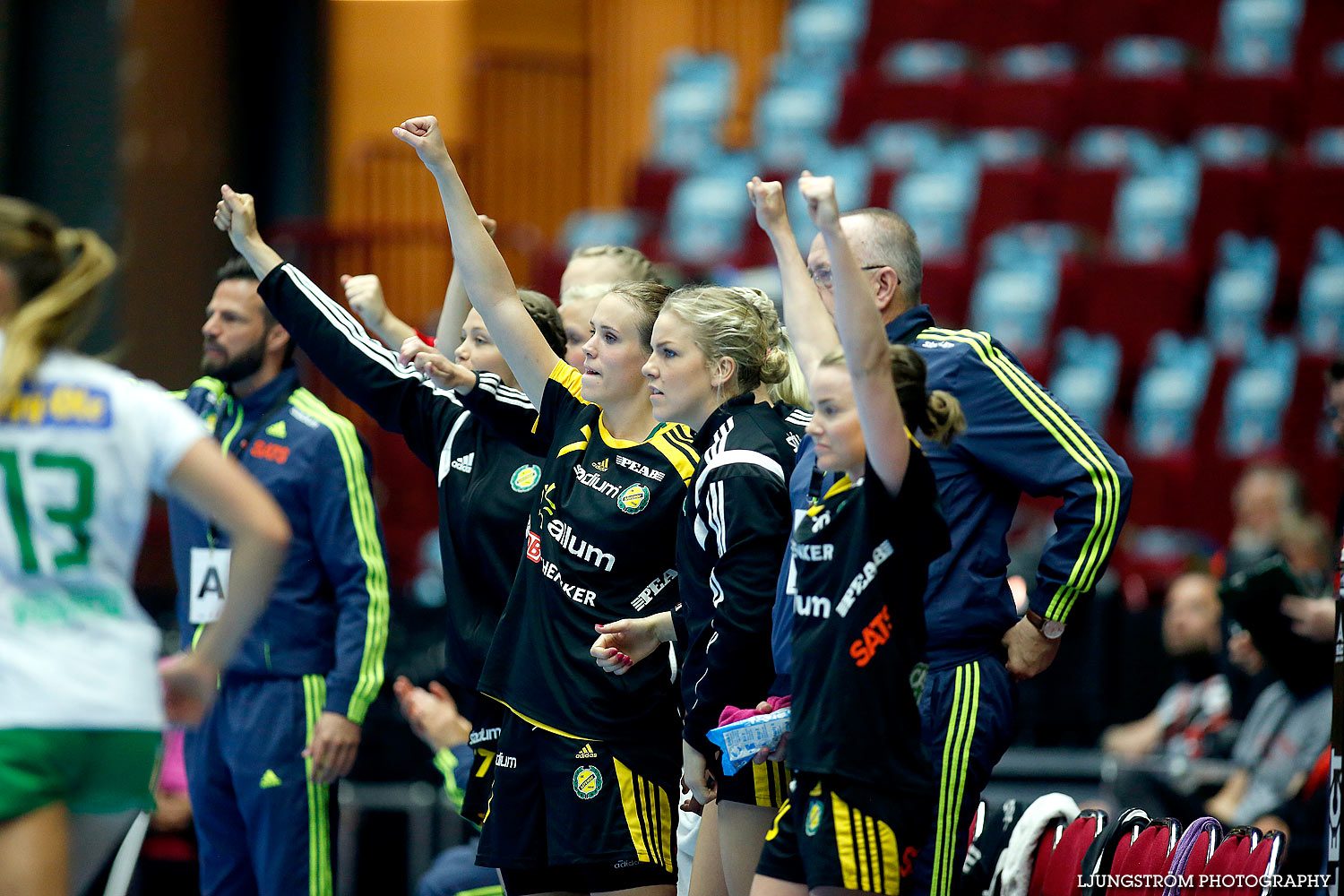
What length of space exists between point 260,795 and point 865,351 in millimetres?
2158

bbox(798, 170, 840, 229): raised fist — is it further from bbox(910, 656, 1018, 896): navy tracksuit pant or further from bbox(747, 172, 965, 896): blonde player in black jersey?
bbox(910, 656, 1018, 896): navy tracksuit pant

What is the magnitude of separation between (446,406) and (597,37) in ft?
34.3

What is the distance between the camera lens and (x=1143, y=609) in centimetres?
692

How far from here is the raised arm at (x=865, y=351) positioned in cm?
264

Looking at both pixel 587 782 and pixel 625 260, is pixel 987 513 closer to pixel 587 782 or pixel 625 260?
pixel 587 782

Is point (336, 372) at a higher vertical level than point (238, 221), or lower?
Answer: lower

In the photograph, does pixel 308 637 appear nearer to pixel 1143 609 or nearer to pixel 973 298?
pixel 1143 609

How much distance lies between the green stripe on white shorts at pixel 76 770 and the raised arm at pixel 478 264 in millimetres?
1363

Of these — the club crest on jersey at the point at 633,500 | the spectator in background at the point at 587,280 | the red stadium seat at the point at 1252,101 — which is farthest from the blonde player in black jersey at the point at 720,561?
the red stadium seat at the point at 1252,101

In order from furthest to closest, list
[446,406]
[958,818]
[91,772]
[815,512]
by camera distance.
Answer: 1. [446,406]
2. [958,818]
3. [815,512]
4. [91,772]

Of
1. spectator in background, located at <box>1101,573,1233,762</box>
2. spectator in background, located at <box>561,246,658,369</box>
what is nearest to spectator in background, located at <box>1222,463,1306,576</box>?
spectator in background, located at <box>1101,573,1233,762</box>

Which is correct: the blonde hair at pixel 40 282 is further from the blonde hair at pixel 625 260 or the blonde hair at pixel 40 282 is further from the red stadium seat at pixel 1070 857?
the red stadium seat at pixel 1070 857

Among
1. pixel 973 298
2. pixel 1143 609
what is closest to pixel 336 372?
pixel 1143 609

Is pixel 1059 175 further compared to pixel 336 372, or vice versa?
pixel 1059 175
